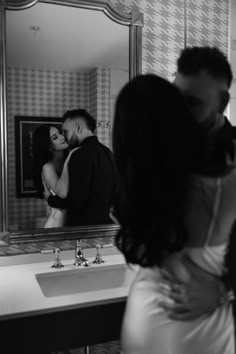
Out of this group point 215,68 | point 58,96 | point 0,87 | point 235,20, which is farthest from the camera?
point 235,20

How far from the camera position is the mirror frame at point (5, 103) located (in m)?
1.58

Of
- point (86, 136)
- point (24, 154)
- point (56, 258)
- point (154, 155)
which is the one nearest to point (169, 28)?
point (86, 136)

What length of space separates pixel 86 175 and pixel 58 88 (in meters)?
0.43

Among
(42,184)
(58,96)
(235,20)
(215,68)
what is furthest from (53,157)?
(235,20)

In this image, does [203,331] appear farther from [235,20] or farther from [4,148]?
[235,20]

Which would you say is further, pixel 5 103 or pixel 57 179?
pixel 57 179

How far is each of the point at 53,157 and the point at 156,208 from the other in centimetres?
102

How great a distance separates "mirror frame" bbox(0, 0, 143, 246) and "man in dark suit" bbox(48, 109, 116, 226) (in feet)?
0.17

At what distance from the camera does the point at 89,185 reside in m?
1.76

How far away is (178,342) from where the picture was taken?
85 cm

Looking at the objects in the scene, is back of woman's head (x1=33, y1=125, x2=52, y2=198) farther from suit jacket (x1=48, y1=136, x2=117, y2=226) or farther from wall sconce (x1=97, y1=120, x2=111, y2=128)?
wall sconce (x1=97, y1=120, x2=111, y2=128)

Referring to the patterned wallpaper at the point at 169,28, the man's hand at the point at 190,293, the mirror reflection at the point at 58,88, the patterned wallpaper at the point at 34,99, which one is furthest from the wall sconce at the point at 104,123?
the man's hand at the point at 190,293

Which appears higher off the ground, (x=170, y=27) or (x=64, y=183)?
(x=170, y=27)

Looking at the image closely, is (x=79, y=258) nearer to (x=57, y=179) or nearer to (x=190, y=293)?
(x=57, y=179)
